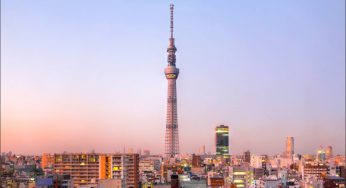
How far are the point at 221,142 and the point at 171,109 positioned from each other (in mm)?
12978

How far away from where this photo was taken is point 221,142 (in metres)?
63.2

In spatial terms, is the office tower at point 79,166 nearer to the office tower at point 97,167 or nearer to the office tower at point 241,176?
the office tower at point 97,167

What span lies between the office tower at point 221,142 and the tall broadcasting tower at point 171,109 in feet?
36.7

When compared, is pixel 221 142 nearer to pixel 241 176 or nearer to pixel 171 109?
pixel 171 109

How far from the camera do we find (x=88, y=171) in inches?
1178

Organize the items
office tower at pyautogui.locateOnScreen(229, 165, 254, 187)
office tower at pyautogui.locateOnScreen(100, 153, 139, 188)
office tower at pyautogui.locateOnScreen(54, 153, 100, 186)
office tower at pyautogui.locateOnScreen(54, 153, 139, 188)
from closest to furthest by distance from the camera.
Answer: office tower at pyautogui.locateOnScreen(100, 153, 139, 188), office tower at pyautogui.locateOnScreen(54, 153, 139, 188), office tower at pyautogui.locateOnScreen(54, 153, 100, 186), office tower at pyautogui.locateOnScreen(229, 165, 254, 187)

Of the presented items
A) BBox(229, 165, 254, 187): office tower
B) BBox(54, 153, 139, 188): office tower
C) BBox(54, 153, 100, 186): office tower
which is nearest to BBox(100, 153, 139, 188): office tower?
BBox(54, 153, 139, 188): office tower

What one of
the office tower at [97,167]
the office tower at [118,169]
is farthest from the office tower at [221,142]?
the office tower at [118,169]

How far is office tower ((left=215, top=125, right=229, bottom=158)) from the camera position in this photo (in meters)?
62.9

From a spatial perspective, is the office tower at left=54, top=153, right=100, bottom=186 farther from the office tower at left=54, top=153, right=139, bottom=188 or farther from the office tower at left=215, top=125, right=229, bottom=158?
the office tower at left=215, top=125, right=229, bottom=158

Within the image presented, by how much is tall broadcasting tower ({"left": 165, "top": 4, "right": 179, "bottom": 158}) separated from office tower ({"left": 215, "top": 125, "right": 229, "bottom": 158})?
11.2m

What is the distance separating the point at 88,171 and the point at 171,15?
2327cm

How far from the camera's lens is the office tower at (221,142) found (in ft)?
206

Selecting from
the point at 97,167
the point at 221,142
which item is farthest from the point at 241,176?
the point at 221,142
